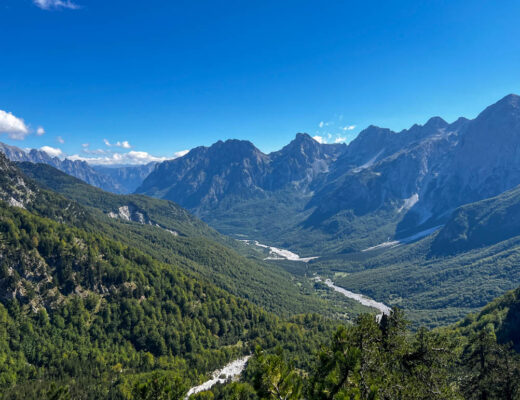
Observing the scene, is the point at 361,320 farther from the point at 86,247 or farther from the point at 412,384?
the point at 86,247

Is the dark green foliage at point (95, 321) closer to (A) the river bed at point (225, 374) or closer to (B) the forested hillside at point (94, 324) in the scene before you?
(B) the forested hillside at point (94, 324)

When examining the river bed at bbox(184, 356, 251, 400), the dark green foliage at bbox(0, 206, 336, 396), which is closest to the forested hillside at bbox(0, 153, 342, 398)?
the dark green foliage at bbox(0, 206, 336, 396)

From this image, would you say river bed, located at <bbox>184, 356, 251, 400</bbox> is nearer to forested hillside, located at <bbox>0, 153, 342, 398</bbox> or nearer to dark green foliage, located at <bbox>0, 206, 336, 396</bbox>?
forested hillside, located at <bbox>0, 153, 342, 398</bbox>

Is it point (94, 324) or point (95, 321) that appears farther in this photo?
point (95, 321)

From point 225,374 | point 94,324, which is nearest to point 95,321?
point 94,324

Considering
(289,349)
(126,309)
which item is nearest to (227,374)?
(289,349)

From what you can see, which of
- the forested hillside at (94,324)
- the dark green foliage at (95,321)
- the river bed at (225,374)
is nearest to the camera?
the forested hillside at (94,324)

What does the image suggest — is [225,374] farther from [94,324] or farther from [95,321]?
[95,321]

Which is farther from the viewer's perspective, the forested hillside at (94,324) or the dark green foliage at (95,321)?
the dark green foliage at (95,321)

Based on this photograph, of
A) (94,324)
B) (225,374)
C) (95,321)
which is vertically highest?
(95,321)

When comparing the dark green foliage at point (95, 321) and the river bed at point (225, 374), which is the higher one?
the dark green foliage at point (95, 321)

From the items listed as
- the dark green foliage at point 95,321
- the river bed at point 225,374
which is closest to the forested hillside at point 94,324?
the dark green foliage at point 95,321
